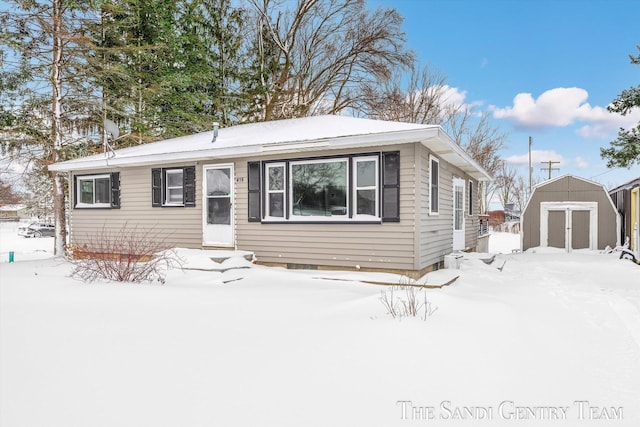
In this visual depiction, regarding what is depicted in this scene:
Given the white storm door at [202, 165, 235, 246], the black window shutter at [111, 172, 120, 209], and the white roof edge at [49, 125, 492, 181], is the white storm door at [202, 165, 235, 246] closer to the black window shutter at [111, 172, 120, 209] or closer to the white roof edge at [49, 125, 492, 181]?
the white roof edge at [49, 125, 492, 181]

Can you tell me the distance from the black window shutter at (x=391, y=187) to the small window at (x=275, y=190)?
213 cm

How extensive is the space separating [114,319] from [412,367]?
2.99 meters

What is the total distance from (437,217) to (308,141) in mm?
3082

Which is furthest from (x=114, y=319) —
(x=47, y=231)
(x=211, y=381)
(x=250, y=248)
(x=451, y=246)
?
(x=47, y=231)

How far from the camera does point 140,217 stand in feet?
30.4

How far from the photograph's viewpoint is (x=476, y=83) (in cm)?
2167

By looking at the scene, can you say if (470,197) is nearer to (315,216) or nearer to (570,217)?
(570,217)

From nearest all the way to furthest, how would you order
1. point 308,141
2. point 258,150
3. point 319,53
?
point 308,141 → point 258,150 → point 319,53

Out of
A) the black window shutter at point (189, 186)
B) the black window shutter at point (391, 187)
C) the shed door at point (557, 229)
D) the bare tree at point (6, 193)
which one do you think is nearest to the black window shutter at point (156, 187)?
the black window shutter at point (189, 186)

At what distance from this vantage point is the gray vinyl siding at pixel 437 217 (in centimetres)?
663

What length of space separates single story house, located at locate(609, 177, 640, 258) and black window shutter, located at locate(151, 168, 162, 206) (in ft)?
38.1

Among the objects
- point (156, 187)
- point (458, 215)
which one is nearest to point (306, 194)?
point (156, 187)

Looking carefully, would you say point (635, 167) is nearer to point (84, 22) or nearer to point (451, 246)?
point (451, 246)

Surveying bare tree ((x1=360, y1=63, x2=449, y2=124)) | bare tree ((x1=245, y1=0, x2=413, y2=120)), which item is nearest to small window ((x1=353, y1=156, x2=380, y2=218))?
bare tree ((x1=245, y1=0, x2=413, y2=120))
